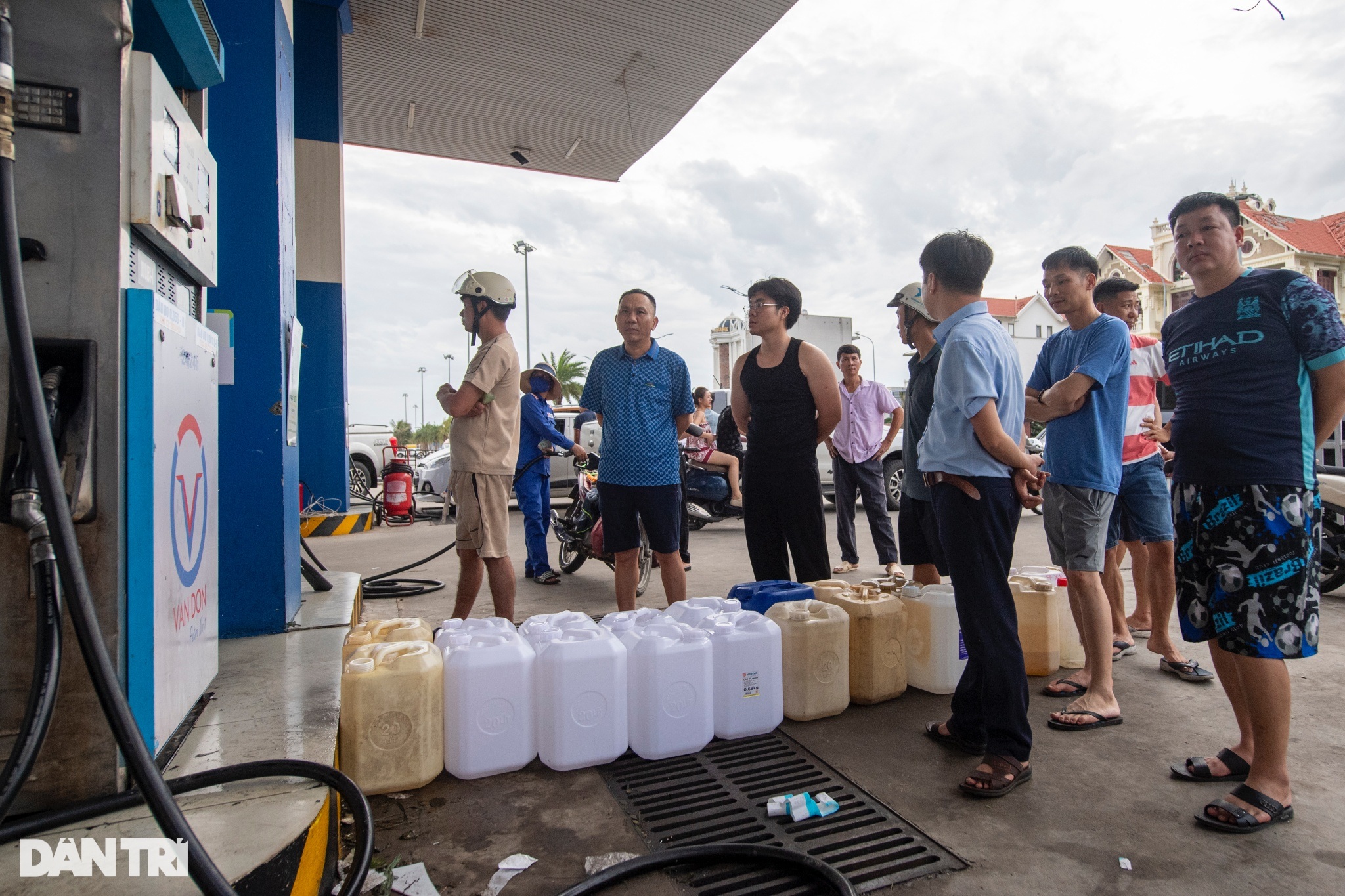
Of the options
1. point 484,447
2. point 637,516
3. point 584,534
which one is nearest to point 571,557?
point 584,534

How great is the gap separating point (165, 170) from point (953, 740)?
317 centimetres

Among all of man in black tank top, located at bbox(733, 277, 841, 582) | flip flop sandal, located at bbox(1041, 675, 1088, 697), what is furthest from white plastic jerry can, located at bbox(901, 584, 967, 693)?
man in black tank top, located at bbox(733, 277, 841, 582)

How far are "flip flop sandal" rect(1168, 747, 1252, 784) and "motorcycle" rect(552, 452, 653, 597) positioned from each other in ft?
13.8

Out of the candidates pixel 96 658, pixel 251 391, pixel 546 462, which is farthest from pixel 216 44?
pixel 546 462

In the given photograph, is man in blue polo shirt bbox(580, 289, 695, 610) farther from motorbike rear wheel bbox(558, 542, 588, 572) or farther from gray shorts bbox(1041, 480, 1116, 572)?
motorbike rear wheel bbox(558, 542, 588, 572)

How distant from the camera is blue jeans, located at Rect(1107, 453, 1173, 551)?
13.2 ft

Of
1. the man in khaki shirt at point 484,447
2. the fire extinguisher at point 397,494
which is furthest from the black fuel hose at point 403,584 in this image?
the fire extinguisher at point 397,494

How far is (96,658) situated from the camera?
1247mm

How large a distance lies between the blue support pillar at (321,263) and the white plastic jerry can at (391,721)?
5.73 metres

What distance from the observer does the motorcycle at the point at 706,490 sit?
30.0ft

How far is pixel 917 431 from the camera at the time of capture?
3.87m

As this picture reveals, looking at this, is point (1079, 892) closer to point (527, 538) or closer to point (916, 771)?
point (916, 771)

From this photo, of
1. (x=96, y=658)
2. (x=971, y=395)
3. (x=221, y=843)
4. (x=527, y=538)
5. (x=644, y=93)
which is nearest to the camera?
(x=96, y=658)

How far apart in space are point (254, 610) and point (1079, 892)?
3328 mm
